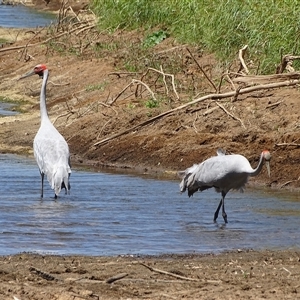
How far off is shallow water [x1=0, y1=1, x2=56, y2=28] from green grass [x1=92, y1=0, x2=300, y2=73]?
1327 centimetres

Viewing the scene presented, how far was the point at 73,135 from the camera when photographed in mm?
16359

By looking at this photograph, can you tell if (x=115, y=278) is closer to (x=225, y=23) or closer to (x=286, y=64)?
(x=286, y=64)

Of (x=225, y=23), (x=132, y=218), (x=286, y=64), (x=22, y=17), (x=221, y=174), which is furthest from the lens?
(x=22, y=17)

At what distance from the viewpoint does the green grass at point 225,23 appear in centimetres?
1691

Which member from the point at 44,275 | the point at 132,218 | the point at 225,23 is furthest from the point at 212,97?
the point at 44,275

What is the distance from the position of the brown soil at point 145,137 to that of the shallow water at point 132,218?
70cm

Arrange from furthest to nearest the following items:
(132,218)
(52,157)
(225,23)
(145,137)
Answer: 1. (225,23)
2. (145,137)
3. (52,157)
4. (132,218)

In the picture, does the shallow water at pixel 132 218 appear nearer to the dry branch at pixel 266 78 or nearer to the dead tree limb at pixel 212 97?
the dead tree limb at pixel 212 97

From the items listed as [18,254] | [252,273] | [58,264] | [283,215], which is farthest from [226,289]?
[283,215]

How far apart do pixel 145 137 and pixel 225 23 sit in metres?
4.27

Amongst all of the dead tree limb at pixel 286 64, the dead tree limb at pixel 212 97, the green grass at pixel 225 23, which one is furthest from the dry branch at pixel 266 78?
the green grass at pixel 225 23

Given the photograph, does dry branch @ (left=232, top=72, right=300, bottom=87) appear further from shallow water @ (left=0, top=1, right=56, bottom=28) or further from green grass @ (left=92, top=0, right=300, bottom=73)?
shallow water @ (left=0, top=1, right=56, bottom=28)

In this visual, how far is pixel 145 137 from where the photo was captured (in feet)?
50.3

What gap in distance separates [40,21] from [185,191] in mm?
27144
